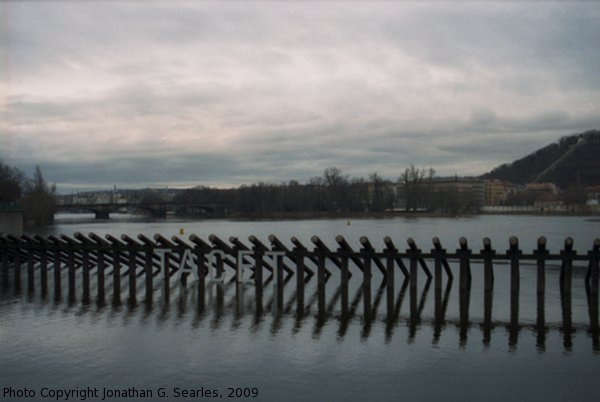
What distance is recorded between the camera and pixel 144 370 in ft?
40.8

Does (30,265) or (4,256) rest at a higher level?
(4,256)

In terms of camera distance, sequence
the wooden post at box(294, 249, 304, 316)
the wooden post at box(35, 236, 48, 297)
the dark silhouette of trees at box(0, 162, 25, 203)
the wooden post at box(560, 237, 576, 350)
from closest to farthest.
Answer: the wooden post at box(560, 237, 576, 350) → the wooden post at box(294, 249, 304, 316) → the wooden post at box(35, 236, 48, 297) → the dark silhouette of trees at box(0, 162, 25, 203)

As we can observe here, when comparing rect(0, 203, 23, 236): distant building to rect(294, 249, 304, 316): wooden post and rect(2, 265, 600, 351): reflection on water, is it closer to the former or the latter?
rect(2, 265, 600, 351): reflection on water

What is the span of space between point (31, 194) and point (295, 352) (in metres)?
109

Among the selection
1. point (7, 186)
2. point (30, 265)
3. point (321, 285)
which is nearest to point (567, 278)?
point (321, 285)

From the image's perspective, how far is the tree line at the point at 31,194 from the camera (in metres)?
87.4

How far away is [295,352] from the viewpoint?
13.6 meters

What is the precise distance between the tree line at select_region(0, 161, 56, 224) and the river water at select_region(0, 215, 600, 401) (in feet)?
243

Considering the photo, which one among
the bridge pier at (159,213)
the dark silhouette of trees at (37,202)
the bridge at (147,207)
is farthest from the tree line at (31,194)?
the bridge pier at (159,213)

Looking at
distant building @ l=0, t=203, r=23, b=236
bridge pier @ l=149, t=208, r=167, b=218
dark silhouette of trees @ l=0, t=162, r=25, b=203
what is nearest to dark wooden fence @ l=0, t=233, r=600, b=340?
distant building @ l=0, t=203, r=23, b=236

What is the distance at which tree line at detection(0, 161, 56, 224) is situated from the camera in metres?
87.4

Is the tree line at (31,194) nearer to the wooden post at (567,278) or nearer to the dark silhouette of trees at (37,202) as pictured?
the dark silhouette of trees at (37,202)

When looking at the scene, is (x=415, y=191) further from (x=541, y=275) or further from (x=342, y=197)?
(x=541, y=275)

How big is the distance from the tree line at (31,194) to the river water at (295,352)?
7401 centimetres
